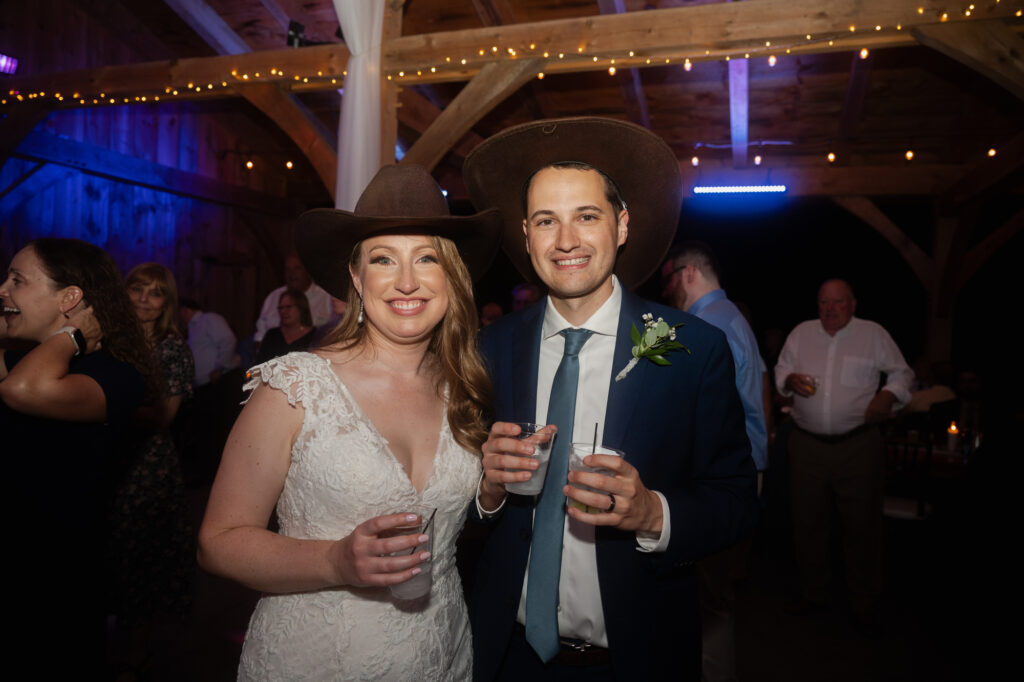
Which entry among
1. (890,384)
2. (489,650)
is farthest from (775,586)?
(489,650)

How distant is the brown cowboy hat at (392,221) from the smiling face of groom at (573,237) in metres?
0.17

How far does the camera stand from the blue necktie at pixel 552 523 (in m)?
1.60

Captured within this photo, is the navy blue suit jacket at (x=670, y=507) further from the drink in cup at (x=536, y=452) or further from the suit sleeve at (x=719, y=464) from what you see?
the drink in cup at (x=536, y=452)

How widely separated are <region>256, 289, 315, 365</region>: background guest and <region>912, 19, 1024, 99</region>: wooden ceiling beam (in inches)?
185

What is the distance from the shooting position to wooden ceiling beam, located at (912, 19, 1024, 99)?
366cm

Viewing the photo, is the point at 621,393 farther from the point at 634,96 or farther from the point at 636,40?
the point at 634,96

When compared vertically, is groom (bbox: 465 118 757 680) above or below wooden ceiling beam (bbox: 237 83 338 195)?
below

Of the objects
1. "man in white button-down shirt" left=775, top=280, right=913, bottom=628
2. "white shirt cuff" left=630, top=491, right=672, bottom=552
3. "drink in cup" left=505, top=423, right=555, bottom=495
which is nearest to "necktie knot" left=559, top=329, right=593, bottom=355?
"drink in cup" left=505, top=423, right=555, bottom=495

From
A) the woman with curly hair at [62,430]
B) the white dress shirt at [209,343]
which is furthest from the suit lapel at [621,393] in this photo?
the white dress shirt at [209,343]

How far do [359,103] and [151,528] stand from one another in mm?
2871

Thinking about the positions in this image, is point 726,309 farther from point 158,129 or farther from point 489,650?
point 158,129

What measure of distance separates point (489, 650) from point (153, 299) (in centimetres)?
297

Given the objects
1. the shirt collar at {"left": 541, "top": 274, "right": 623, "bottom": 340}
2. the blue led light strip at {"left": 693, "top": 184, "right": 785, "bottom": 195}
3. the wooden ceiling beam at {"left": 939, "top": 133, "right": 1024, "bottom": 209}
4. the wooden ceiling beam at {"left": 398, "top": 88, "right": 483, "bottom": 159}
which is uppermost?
the wooden ceiling beam at {"left": 398, "top": 88, "right": 483, "bottom": 159}

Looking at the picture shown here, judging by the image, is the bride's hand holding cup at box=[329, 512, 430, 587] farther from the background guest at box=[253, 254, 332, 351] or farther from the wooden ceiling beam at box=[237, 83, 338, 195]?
the background guest at box=[253, 254, 332, 351]
